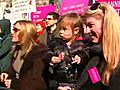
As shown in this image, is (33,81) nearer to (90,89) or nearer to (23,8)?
(90,89)

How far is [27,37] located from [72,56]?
30.5 inches

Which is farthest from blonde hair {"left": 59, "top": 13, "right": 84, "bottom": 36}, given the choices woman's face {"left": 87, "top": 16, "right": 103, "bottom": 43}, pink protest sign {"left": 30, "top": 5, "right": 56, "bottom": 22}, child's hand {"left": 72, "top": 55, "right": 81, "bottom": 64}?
pink protest sign {"left": 30, "top": 5, "right": 56, "bottom": 22}

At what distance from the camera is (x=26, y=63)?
3.93 metres

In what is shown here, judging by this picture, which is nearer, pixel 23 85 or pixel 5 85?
pixel 23 85

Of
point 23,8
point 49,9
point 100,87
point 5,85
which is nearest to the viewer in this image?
point 100,87

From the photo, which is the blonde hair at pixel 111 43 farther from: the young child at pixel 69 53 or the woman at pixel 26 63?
the woman at pixel 26 63

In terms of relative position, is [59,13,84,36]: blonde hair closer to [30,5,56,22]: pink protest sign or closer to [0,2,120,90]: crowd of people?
[0,2,120,90]: crowd of people

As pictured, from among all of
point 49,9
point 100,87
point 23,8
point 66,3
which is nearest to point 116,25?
point 100,87

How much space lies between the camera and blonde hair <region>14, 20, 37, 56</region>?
13.1 feet

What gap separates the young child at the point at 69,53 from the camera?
3.35 m

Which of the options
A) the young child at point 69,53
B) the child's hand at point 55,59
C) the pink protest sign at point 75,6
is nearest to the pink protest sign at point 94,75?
the young child at point 69,53

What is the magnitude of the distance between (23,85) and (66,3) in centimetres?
251

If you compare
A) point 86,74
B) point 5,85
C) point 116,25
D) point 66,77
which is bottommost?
point 5,85

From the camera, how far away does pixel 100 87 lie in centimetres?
256
